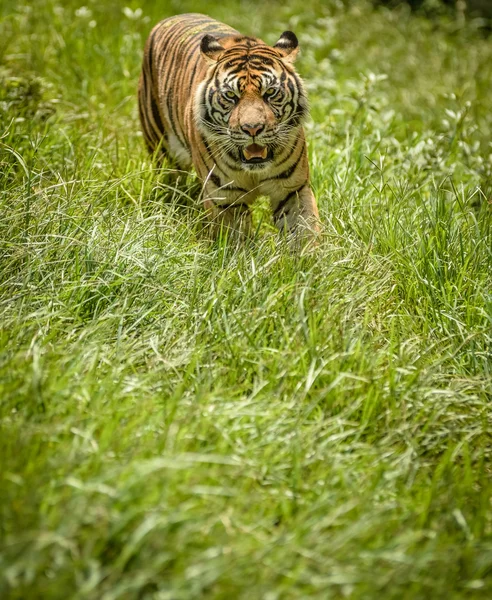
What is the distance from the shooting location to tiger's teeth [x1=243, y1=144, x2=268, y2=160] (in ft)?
12.0

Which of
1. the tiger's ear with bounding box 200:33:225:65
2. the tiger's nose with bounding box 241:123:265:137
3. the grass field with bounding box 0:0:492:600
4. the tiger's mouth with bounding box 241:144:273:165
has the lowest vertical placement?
the grass field with bounding box 0:0:492:600

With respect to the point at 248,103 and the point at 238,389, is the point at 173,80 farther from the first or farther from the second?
the point at 238,389

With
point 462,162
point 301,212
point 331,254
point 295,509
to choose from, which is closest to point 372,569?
point 295,509

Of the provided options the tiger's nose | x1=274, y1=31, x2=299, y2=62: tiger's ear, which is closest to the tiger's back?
x1=274, y1=31, x2=299, y2=62: tiger's ear

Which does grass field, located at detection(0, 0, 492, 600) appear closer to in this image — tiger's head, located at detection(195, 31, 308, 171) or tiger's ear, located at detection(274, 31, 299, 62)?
tiger's head, located at detection(195, 31, 308, 171)

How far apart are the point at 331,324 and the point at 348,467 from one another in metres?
0.67

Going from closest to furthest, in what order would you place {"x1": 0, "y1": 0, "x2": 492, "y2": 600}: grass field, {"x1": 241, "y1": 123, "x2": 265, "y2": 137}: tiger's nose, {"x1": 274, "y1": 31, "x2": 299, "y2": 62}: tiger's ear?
{"x1": 0, "y1": 0, "x2": 492, "y2": 600}: grass field < {"x1": 241, "y1": 123, "x2": 265, "y2": 137}: tiger's nose < {"x1": 274, "y1": 31, "x2": 299, "y2": 62}: tiger's ear

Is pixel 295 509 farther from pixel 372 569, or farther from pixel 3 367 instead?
pixel 3 367

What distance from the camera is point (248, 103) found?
3.63 m

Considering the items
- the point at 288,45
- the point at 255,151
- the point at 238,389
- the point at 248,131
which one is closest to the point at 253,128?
the point at 248,131

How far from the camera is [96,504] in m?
2.06

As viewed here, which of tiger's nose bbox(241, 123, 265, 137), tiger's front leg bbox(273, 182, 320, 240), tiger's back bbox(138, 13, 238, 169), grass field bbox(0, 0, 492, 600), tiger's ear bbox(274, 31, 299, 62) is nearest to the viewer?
grass field bbox(0, 0, 492, 600)

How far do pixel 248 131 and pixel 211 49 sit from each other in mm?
548

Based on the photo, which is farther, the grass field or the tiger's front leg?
the tiger's front leg
